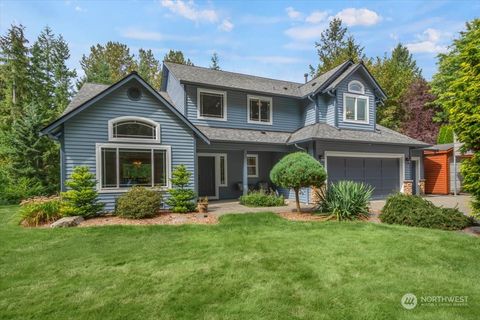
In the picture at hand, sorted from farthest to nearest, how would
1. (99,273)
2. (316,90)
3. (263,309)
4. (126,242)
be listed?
(316,90) < (126,242) < (99,273) < (263,309)

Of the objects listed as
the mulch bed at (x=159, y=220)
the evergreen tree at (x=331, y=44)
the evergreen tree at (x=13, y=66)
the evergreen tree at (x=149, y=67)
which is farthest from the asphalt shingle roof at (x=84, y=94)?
the evergreen tree at (x=331, y=44)

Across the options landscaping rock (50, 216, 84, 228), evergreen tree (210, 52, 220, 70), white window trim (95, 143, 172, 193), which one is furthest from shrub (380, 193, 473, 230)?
evergreen tree (210, 52, 220, 70)

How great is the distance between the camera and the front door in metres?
14.2

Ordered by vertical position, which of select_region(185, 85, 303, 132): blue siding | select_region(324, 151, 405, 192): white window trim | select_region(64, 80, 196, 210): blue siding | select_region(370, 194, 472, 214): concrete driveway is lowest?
select_region(370, 194, 472, 214): concrete driveway

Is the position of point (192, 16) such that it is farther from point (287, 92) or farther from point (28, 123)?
point (28, 123)

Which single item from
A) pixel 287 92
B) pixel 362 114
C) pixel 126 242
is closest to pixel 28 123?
pixel 126 242

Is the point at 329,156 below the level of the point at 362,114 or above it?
below

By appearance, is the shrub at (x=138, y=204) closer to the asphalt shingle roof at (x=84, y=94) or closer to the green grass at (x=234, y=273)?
the green grass at (x=234, y=273)

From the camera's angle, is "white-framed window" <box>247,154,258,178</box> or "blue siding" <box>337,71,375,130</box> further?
"white-framed window" <box>247,154,258,178</box>

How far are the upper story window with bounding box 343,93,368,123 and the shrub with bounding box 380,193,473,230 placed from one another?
715 centimetres

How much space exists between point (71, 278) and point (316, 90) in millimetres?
13378

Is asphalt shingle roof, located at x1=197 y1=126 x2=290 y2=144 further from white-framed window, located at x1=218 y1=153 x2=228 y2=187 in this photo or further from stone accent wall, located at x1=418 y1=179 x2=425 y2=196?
stone accent wall, located at x1=418 y1=179 x2=425 y2=196

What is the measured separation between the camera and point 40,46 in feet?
96.7

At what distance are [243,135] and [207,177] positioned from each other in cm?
304
